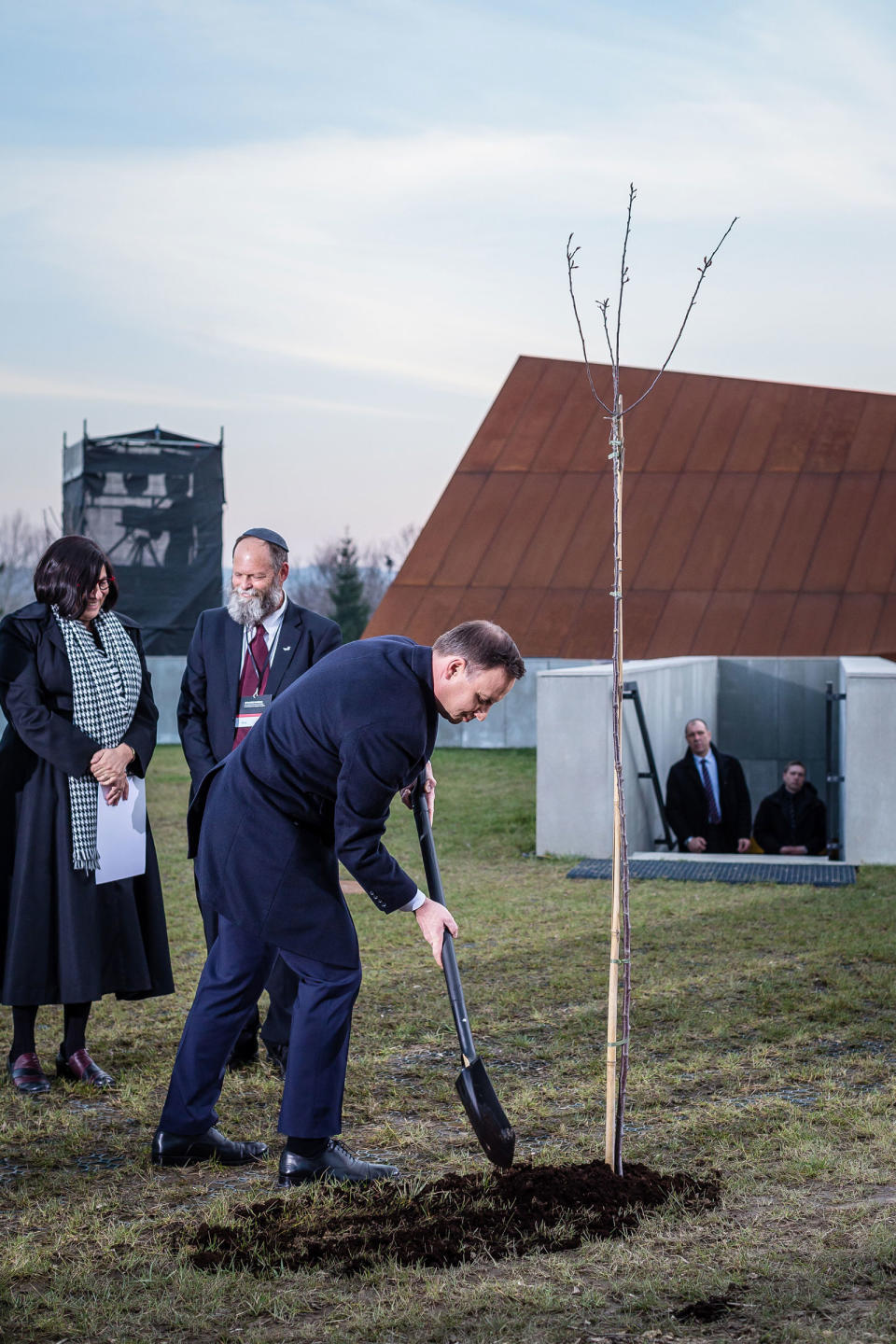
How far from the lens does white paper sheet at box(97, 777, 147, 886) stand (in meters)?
4.61

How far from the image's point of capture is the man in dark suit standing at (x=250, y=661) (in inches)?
182

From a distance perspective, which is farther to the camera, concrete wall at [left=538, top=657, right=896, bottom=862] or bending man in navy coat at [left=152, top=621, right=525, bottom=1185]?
concrete wall at [left=538, top=657, right=896, bottom=862]

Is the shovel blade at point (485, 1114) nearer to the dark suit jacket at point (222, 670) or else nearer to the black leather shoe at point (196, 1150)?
the black leather shoe at point (196, 1150)

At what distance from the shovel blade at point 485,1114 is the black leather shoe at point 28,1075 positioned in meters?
1.68

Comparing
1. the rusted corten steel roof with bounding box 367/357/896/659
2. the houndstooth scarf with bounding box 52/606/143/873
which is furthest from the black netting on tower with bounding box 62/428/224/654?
the houndstooth scarf with bounding box 52/606/143/873

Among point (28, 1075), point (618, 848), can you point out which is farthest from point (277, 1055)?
point (618, 848)

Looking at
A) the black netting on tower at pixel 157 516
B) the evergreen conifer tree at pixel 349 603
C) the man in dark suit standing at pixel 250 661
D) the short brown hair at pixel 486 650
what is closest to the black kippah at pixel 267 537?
the man in dark suit standing at pixel 250 661

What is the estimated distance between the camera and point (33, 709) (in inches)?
179

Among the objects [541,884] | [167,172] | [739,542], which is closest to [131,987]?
[541,884]

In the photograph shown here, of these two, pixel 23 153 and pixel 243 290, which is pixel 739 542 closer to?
pixel 23 153

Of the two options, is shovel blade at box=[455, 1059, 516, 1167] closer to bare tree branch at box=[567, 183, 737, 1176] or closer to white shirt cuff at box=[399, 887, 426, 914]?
bare tree branch at box=[567, 183, 737, 1176]

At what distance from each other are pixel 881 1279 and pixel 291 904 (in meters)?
1.65

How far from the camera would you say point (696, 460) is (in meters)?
18.4

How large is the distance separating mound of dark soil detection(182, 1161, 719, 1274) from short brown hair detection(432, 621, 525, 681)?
4.43ft
